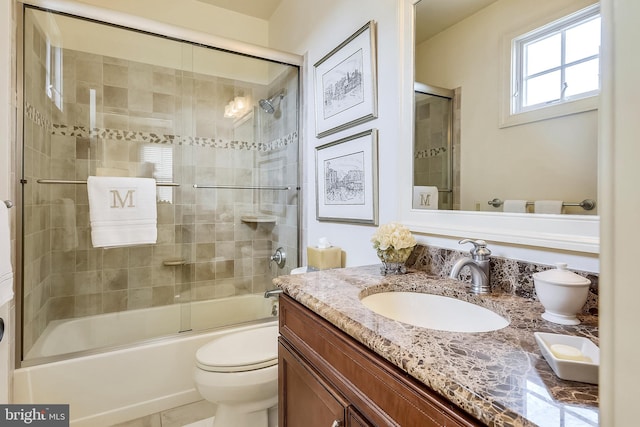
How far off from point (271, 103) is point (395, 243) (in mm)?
1767

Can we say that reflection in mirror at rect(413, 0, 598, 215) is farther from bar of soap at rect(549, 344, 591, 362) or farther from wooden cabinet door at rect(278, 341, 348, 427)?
wooden cabinet door at rect(278, 341, 348, 427)

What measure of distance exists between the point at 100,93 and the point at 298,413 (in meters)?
2.42

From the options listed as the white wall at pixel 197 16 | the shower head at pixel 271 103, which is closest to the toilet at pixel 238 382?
the shower head at pixel 271 103

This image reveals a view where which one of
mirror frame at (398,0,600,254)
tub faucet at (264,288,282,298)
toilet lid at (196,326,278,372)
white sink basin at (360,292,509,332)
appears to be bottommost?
toilet lid at (196,326,278,372)

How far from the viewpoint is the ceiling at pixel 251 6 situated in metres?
2.56

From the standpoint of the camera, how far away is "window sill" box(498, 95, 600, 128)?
787mm

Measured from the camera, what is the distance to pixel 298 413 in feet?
3.21

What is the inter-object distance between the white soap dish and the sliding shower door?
6.02ft

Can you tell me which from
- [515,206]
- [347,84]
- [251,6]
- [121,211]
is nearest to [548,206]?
[515,206]

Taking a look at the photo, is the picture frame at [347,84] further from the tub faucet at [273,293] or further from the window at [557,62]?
the tub faucet at [273,293]

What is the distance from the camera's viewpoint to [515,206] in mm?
958

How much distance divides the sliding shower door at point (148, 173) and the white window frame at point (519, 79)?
1522 mm

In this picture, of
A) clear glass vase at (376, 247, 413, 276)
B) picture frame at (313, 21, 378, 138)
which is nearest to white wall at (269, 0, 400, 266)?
picture frame at (313, 21, 378, 138)

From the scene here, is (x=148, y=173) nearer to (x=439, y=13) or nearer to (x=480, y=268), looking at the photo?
(x=439, y=13)
